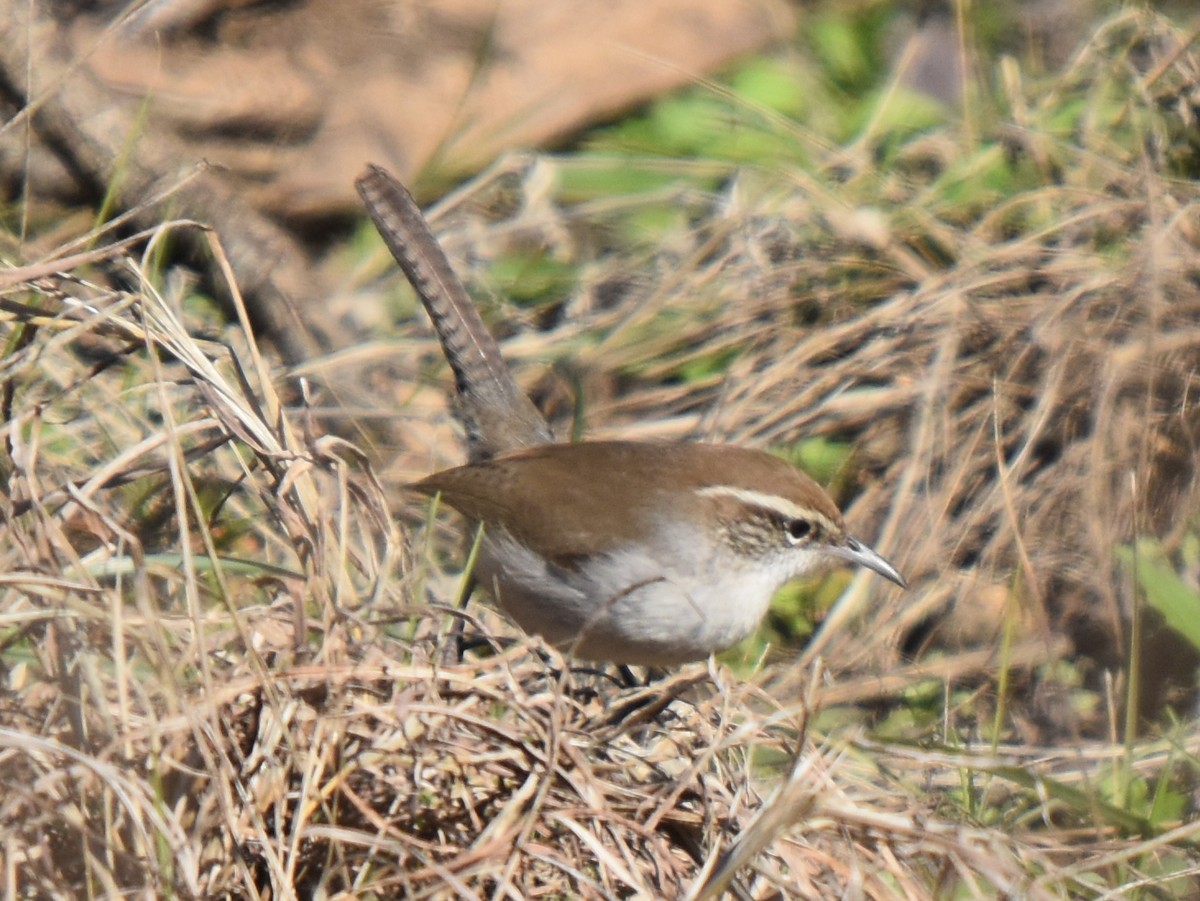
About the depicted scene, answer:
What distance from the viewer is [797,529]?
4.23 meters

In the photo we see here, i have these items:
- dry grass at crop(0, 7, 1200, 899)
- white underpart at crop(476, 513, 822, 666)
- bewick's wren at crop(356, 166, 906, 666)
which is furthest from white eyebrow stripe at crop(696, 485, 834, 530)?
dry grass at crop(0, 7, 1200, 899)

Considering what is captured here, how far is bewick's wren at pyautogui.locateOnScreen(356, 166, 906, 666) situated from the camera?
155 inches

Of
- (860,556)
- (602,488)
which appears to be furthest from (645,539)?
(860,556)

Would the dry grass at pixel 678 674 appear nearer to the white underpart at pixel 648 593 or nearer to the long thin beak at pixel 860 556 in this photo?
the white underpart at pixel 648 593

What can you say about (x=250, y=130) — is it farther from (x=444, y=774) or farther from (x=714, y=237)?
(x=444, y=774)

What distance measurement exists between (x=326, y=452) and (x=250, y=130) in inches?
166

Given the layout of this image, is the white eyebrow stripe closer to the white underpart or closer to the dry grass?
the white underpart

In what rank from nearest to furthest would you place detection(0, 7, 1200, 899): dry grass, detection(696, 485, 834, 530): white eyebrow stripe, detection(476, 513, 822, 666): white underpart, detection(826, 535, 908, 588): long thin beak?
detection(0, 7, 1200, 899): dry grass < detection(476, 513, 822, 666): white underpart < detection(696, 485, 834, 530): white eyebrow stripe < detection(826, 535, 908, 588): long thin beak

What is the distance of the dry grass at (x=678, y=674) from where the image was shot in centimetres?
262

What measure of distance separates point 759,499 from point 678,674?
0.59m

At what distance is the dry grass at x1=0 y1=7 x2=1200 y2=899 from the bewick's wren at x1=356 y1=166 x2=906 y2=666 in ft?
→ 0.93

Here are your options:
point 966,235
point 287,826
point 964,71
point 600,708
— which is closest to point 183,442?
point 600,708

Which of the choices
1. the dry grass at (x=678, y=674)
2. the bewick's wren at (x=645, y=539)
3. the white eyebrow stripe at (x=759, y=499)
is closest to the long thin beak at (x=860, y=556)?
the bewick's wren at (x=645, y=539)

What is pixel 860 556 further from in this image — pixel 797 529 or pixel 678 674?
pixel 678 674
